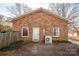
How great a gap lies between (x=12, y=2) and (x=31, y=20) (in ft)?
1.12

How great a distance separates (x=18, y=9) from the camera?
331cm

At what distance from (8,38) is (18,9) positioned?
1.32ft

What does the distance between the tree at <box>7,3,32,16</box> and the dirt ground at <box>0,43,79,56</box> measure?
443 mm

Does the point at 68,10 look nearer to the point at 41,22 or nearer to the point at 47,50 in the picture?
the point at 41,22

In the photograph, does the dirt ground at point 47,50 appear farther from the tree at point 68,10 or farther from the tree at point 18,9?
the tree at point 18,9

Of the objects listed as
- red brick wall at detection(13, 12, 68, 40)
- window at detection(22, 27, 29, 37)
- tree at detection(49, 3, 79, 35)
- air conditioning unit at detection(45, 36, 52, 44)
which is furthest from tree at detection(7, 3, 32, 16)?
air conditioning unit at detection(45, 36, 52, 44)

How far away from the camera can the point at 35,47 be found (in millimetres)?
3324

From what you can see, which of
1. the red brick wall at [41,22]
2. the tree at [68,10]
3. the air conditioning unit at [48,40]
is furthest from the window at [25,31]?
the tree at [68,10]

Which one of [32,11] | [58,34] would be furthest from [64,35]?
[32,11]

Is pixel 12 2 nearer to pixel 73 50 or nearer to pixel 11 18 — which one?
pixel 11 18

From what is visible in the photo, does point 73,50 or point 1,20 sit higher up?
point 1,20

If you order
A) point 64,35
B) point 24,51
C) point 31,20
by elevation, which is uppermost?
point 31,20

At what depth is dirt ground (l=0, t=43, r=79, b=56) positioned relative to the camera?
3.29 metres

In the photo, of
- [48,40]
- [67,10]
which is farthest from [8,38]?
[67,10]
